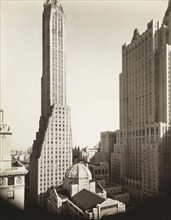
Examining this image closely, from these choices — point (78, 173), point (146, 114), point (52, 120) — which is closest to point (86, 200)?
point (78, 173)

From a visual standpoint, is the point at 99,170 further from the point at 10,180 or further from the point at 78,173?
the point at 10,180

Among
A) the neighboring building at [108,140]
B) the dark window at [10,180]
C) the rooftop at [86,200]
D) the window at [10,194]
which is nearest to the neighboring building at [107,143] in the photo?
the neighboring building at [108,140]

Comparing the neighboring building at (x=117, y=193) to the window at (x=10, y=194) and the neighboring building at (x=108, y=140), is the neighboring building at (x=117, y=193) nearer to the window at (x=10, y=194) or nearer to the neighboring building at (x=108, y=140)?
the neighboring building at (x=108, y=140)

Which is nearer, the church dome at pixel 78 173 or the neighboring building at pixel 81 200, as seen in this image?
the neighboring building at pixel 81 200

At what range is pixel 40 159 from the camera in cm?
3062

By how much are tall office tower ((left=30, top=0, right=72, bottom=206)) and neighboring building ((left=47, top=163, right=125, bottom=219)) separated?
200 inches

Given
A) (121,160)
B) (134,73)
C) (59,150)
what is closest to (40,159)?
(59,150)

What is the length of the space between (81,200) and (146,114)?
1737 cm

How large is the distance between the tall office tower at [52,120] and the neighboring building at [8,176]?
20679 mm

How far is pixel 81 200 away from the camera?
21266 millimetres

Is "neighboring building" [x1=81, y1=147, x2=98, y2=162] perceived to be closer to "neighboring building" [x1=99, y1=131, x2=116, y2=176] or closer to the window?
"neighboring building" [x1=99, y1=131, x2=116, y2=176]

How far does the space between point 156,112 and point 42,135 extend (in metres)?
16.9

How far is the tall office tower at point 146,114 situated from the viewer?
2830 centimetres

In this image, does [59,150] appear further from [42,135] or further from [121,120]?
[121,120]
